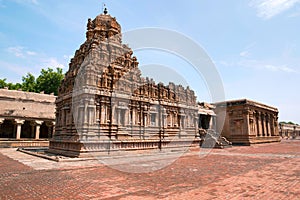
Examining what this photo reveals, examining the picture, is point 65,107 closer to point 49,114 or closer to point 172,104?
point 172,104

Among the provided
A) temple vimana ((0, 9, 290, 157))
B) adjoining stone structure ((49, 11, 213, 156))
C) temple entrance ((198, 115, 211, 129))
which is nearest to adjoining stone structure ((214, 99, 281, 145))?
temple entrance ((198, 115, 211, 129))

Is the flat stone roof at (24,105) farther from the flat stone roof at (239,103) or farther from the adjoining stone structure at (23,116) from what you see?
the flat stone roof at (239,103)

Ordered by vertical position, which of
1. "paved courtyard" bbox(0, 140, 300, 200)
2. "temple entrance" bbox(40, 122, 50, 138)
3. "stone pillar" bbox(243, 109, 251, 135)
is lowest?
"paved courtyard" bbox(0, 140, 300, 200)

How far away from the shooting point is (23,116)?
105 feet

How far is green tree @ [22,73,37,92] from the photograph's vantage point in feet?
167

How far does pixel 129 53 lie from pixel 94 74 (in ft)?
21.1

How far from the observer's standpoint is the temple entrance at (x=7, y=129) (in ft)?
114

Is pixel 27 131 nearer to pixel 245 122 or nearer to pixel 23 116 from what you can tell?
pixel 23 116

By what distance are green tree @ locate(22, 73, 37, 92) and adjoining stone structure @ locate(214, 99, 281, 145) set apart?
42510mm

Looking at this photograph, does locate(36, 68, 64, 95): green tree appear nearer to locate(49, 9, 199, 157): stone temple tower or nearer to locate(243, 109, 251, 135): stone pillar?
locate(49, 9, 199, 157): stone temple tower

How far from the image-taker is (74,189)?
789 centimetres

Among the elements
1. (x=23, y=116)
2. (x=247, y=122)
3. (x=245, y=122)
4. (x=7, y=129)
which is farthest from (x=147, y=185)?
(x=7, y=129)

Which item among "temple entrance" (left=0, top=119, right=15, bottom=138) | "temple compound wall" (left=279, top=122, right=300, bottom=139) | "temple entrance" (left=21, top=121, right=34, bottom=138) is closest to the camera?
"temple entrance" (left=0, top=119, right=15, bottom=138)

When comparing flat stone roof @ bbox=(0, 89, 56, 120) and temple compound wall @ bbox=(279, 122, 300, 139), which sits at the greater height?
flat stone roof @ bbox=(0, 89, 56, 120)
